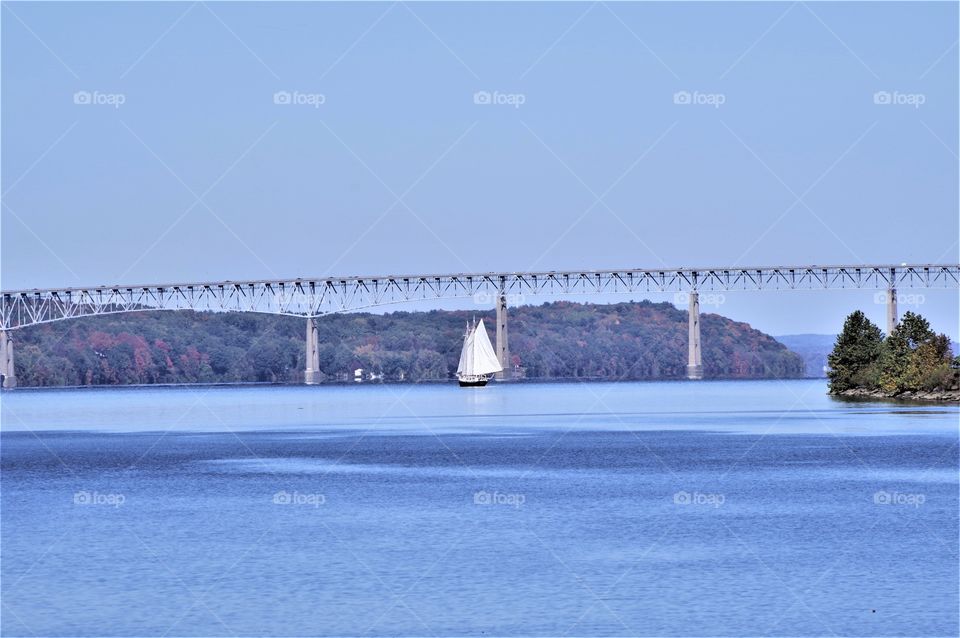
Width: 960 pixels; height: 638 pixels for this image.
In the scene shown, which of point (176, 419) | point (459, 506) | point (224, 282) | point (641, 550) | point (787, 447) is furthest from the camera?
point (224, 282)

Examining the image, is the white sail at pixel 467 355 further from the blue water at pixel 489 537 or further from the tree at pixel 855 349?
the blue water at pixel 489 537

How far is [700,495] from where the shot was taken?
43531 mm

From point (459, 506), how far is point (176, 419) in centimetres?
6669

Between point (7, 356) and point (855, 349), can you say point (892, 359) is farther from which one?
point (7, 356)

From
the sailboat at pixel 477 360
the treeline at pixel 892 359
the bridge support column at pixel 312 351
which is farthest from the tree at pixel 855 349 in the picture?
the bridge support column at pixel 312 351

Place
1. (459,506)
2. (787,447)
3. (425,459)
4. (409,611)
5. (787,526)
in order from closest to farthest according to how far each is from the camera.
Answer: (409,611) → (787,526) → (459,506) → (425,459) → (787,447)

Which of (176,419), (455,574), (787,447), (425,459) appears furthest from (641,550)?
(176,419)

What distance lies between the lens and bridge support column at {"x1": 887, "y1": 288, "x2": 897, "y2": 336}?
494 ft

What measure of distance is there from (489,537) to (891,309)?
126111 millimetres

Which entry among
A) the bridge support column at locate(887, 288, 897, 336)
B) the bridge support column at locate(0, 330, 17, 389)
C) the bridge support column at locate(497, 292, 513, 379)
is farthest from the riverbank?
the bridge support column at locate(0, 330, 17, 389)

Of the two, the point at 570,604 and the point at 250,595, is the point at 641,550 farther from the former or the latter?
the point at 250,595

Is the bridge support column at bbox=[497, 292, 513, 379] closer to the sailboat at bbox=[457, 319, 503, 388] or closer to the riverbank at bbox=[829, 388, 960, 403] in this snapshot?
the sailboat at bbox=[457, 319, 503, 388]

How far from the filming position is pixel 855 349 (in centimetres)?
11675

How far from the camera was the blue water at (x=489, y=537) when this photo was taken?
25547 millimetres
